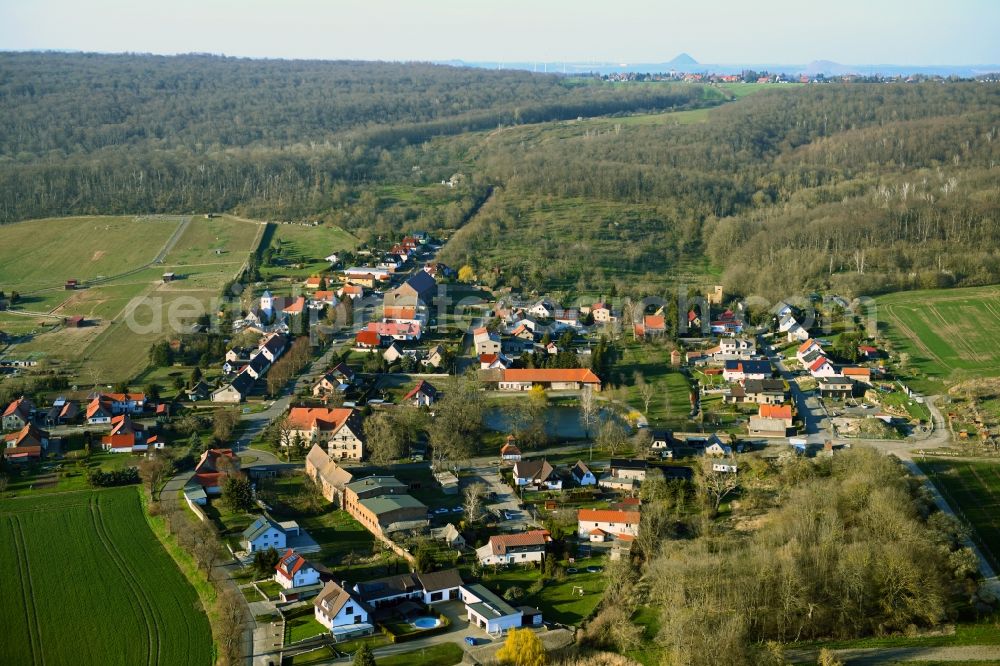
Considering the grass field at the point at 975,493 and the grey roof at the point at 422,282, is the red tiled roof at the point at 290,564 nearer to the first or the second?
the grass field at the point at 975,493

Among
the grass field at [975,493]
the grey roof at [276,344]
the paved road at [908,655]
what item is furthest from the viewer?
the grey roof at [276,344]

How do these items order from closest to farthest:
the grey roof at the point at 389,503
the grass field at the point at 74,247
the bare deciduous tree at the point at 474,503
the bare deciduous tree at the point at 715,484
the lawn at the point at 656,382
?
the grey roof at the point at 389,503, the bare deciduous tree at the point at 474,503, the bare deciduous tree at the point at 715,484, the lawn at the point at 656,382, the grass field at the point at 74,247

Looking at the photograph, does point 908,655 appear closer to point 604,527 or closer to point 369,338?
point 604,527

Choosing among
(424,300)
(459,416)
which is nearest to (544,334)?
(424,300)

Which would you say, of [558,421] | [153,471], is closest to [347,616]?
[153,471]

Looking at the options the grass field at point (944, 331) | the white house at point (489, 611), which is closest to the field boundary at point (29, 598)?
the white house at point (489, 611)
